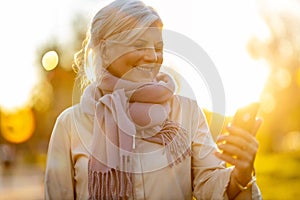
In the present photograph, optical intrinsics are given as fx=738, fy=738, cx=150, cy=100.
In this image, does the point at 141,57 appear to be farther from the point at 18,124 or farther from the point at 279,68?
the point at 18,124

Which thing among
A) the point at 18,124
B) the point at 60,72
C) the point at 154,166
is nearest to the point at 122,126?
the point at 154,166

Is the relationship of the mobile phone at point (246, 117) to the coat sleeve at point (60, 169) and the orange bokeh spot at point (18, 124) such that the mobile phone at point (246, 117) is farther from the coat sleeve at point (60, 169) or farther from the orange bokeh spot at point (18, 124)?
the orange bokeh spot at point (18, 124)

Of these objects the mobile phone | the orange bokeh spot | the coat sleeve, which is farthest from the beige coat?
the orange bokeh spot

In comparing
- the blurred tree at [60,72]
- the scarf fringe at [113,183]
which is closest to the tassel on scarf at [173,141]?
the scarf fringe at [113,183]

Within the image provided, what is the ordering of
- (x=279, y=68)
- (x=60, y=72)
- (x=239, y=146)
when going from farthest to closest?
1. (x=279, y=68)
2. (x=60, y=72)
3. (x=239, y=146)

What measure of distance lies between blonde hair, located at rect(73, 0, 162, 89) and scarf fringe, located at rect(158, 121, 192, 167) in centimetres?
51

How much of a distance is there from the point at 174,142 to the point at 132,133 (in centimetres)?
24

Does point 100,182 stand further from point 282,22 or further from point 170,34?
point 282,22

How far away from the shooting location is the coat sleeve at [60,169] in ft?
12.8

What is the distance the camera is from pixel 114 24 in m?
3.87

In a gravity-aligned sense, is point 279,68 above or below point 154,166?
below

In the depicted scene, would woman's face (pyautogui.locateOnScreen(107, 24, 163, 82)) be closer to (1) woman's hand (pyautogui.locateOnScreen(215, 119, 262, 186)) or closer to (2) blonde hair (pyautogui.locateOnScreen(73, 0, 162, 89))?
(2) blonde hair (pyautogui.locateOnScreen(73, 0, 162, 89))

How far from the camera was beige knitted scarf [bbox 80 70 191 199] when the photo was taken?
384 cm

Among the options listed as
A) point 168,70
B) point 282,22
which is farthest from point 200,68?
point 282,22
